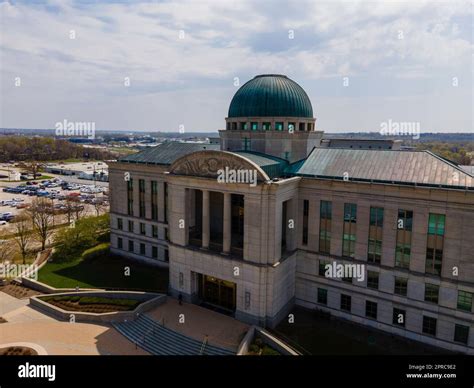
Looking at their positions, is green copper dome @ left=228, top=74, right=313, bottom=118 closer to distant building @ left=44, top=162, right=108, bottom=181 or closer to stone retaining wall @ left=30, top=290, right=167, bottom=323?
stone retaining wall @ left=30, top=290, right=167, bottom=323

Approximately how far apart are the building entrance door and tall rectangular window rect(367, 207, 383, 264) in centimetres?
1504

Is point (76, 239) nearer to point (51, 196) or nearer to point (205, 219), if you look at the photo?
point (205, 219)

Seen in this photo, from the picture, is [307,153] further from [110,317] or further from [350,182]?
[110,317]

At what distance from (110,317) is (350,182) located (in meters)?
29.6

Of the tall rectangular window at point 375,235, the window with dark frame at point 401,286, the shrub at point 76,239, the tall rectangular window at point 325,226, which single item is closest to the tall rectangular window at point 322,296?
the tall rectangular window at point 325,226

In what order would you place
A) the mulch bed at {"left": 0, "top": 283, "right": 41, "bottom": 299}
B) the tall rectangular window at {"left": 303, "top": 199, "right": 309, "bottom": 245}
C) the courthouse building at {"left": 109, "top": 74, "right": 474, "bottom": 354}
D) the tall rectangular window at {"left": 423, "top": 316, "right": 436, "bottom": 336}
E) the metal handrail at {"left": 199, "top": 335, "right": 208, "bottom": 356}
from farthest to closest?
the mulch bed at {"left": 0, "top": 283, "right": 41, "bottom": 299} → the tall rectangular window at {"left": 303, "top": 199, "right": 309, "bottom": 245} → the tall rectangular window at {"left": 423, "top": 316, "right": 436, "bottom": 336} → the courthouse building at {"left": 109, "top": 74, "right": 474, "bottom": 354} → the metal handrail at {"left": 199, "top": 335, "right": 208, "bottom": 356}

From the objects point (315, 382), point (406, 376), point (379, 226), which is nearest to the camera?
A: point (315, 382)

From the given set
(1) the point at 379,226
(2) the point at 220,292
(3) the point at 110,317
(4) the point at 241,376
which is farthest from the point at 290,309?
(3) the point at 110,317

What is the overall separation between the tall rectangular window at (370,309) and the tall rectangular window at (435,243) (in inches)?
273

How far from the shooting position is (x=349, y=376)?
82.5 ft

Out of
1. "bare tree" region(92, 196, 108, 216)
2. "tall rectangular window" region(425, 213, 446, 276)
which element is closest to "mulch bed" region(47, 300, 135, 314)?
"tall rectangular window" region(425, 213, 446, 276)

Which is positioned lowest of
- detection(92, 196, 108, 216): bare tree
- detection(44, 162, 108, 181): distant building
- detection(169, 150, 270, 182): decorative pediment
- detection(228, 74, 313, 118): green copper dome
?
detection(92, 196, 108, 216): bare tree

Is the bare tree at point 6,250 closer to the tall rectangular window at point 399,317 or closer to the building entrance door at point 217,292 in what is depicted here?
the building entrance door at point 217,292

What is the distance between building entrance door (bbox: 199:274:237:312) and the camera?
4012 cm
